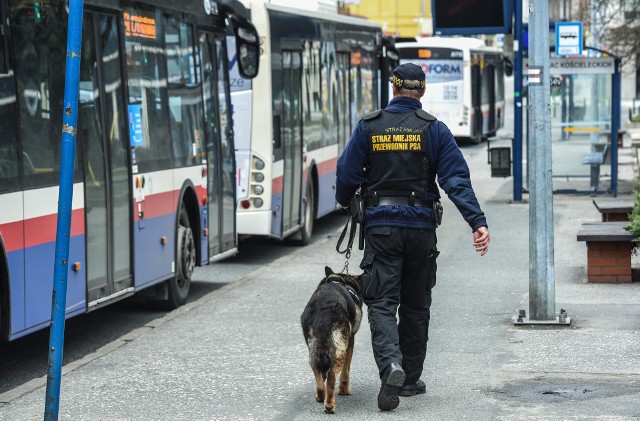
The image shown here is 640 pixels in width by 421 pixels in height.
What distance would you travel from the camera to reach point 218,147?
45.5ft

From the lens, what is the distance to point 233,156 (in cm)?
1448

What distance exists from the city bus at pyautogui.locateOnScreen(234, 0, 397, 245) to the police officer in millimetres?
8007

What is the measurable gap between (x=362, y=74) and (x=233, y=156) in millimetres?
8008

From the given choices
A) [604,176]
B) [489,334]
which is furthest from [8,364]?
[604,176]

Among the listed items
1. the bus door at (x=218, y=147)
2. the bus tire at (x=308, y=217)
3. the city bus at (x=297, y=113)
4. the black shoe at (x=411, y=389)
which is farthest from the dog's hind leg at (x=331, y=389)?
the bus tire at (x=308, y=217)

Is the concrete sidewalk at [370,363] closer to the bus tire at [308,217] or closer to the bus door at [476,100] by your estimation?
the bus tire at [308,217]

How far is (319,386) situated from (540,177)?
11.7ft

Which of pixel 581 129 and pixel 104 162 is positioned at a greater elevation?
pixel 104 162

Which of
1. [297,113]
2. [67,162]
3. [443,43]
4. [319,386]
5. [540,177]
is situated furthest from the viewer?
[443,43]

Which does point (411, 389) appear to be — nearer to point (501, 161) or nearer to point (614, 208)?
point (614, 208)

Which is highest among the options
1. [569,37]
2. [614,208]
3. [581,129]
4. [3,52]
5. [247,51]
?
[569,37]

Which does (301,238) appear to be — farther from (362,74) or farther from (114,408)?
(114,408)

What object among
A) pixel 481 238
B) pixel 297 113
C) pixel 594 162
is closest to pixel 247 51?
pixel 297 113

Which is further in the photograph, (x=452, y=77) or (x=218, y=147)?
(x=452, y=77)
